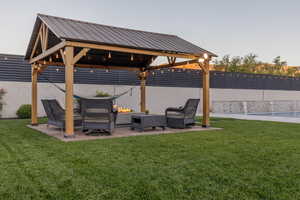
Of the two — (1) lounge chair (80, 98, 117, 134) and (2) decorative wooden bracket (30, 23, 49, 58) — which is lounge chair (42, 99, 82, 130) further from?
(2) decorative wooden bracket (30, 23, 49, 58)

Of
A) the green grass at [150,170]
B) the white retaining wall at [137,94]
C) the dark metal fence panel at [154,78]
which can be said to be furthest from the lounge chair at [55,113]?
the white retaining wall at [137,94]

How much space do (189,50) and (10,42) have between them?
931 cm

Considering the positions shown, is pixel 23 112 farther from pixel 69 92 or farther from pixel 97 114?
pixel 97 114

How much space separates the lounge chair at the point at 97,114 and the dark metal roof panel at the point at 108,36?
147cm

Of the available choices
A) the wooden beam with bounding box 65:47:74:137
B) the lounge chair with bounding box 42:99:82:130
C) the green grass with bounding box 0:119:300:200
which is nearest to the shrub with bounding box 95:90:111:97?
the lounge chair with bounding box 42:99:82:130

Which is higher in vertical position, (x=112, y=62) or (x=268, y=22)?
(x=268, y=22)

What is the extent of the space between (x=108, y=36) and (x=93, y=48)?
3.15ft

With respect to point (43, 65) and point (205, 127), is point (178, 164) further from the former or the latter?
point (43, 65)

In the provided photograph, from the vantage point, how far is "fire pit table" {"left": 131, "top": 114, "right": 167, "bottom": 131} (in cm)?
671

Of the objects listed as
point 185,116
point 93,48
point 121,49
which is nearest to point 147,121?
point 185,116

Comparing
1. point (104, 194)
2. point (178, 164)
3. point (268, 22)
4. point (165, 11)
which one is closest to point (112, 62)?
point (165, 11)

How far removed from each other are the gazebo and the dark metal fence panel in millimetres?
2519

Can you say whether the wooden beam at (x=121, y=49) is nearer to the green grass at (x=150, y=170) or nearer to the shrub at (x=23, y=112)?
the green grass at (x=150, y=170)

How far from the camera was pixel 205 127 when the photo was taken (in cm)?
765
